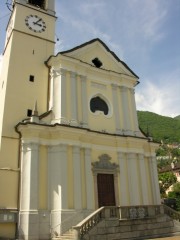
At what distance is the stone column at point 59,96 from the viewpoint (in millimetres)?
17609

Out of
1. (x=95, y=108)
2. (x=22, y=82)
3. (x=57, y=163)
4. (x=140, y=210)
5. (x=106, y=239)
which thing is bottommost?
(x=106, y=239)

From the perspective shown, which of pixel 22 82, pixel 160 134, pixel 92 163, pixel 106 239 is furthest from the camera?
pixel 160 134

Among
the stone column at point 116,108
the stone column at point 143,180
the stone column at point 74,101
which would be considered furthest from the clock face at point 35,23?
the stone column at point 143,180

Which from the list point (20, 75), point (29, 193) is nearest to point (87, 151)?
point (29, 193)

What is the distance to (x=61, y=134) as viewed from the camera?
1672 cm

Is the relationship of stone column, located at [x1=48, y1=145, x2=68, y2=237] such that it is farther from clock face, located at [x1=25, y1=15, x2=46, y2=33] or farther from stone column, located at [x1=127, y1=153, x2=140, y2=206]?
clock face, located at [x1=25, y1=15, x2=46, y2=33]

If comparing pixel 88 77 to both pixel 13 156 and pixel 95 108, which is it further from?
pixel 13 156

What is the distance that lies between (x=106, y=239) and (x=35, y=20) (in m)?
16.9

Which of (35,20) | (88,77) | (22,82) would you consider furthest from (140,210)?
(35,20)

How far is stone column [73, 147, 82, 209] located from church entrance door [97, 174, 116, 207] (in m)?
1.74

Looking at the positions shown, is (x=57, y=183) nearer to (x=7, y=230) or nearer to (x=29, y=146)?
(x=29, y=146)

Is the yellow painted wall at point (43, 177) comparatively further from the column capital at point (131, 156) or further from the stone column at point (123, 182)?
the column capital at point (131, 156)

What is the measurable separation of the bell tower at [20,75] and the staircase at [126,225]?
3.36 meters

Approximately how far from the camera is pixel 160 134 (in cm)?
10731
